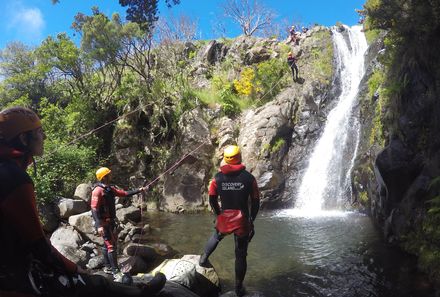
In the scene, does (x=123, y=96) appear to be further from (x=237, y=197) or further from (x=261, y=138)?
(x=237, y=197)

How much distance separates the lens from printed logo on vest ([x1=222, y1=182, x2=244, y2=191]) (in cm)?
509

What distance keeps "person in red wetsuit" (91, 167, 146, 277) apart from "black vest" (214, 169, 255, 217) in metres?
2.23

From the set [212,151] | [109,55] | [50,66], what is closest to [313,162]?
[212,151]

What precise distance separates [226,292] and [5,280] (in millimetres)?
4208

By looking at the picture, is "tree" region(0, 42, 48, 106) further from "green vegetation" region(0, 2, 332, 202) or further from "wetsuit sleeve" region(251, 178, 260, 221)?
"wetsuit sleeve" region(251, 178, 260, 221)

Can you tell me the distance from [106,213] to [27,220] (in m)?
4.28

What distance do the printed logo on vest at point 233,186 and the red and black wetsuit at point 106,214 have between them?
7.33ft

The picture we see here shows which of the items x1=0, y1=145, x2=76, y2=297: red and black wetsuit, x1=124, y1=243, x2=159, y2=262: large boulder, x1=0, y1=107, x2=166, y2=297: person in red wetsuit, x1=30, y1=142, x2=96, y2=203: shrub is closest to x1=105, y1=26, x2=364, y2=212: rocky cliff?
x1=30, y1=142, x2=96, y2=203: shrub

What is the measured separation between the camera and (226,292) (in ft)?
18.5

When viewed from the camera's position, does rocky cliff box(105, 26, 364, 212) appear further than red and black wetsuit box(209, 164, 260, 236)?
Yes

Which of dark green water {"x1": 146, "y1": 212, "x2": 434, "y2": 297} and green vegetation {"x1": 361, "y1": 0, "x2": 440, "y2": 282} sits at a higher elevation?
green vegetation {"x1": 361, "y1": 0, "x2": 440, "y2": 282}

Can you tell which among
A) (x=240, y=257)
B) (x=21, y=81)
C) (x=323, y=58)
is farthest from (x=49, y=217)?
(x=21, y=81)

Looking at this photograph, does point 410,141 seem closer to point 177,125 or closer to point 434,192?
point 434,192

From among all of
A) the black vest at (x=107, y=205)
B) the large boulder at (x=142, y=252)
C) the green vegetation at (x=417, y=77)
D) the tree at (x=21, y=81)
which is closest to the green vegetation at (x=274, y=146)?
the green vegetation at (x=417, y=77)
